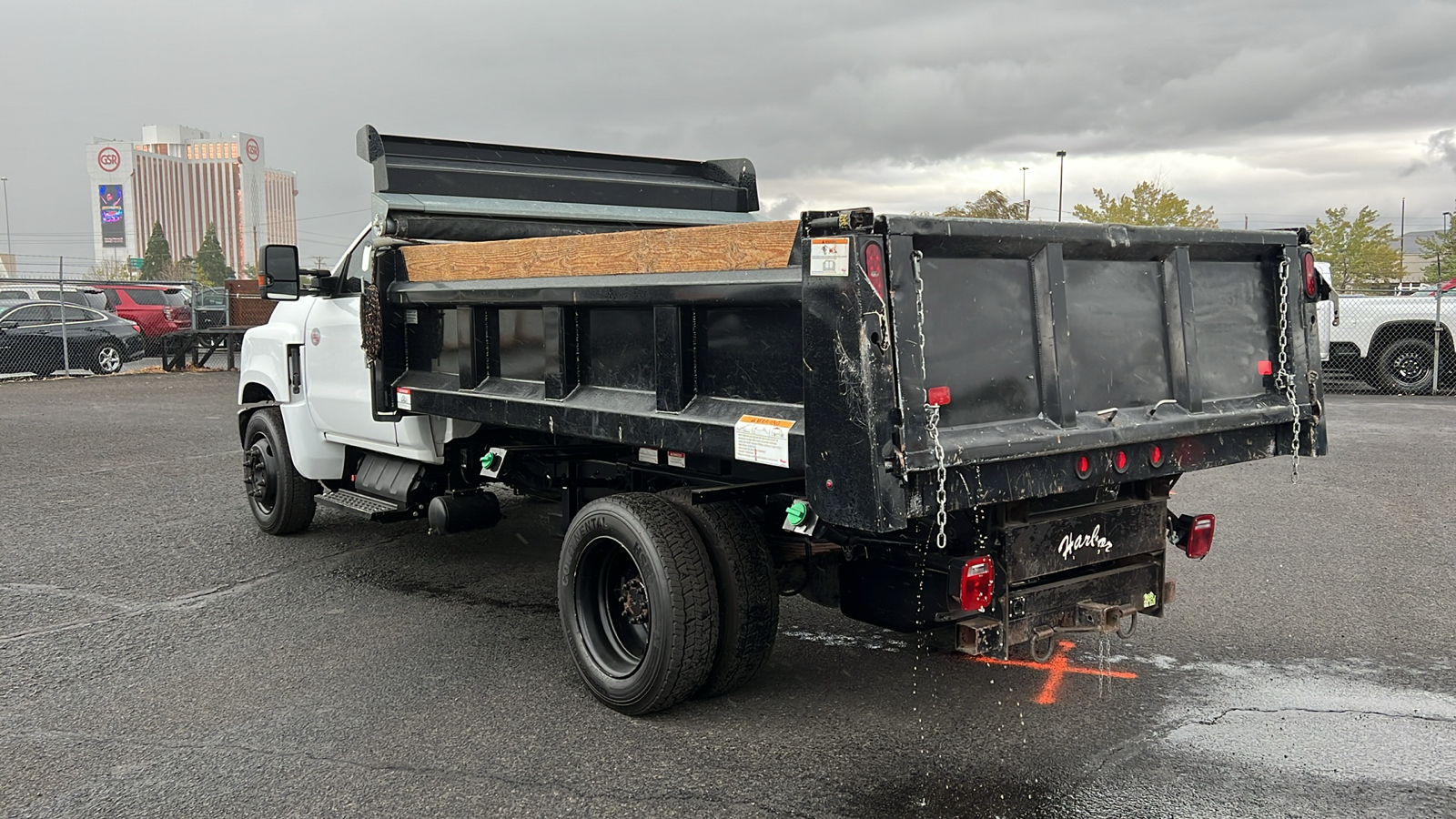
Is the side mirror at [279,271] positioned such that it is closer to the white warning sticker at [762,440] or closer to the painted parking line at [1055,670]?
the white warning sticker at [762,440]

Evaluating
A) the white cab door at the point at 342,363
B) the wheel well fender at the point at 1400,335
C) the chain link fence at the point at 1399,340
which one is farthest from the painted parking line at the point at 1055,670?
the wheel well fender at the point at 1400,335

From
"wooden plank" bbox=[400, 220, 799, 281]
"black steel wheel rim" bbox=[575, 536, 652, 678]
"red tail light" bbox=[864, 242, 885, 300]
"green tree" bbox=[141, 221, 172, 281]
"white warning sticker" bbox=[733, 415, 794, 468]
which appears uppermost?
"green tree" bbox=[141, 221, 172, 281]

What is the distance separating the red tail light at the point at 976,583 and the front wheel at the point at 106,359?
68.7ft

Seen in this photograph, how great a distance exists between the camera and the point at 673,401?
4.00 meters

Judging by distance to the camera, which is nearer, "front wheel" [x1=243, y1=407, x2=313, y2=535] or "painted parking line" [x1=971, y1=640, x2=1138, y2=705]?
"painted parking line" [x1=971, y1=640, x2=1138, y2=705]

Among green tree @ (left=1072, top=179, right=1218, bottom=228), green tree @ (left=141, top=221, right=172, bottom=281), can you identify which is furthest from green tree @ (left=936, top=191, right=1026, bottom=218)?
green tree @ (left=141, top=221, right=172, bottom=281)

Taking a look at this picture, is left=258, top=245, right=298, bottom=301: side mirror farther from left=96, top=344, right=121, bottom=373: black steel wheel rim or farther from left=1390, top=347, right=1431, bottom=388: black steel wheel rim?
left=96, top=344, right=121, bottom=373: black steel wheel rim

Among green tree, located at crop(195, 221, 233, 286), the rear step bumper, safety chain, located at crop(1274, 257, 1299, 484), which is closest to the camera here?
the rear step bumper

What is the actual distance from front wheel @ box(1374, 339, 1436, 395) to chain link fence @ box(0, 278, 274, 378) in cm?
Answer: 1915

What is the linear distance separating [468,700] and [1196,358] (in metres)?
3.11

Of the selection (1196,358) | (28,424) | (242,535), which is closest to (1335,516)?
(1196,358)

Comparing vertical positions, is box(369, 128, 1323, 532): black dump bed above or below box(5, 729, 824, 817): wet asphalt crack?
above

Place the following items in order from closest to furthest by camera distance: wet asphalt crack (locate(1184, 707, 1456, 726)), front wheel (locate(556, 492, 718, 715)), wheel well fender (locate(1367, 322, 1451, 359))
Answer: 1. front wheel (locate(556, 492, 718, 715))
2. wet asphalt crack (locate(1184, 707, 1456, 726))
3. wheel well fender (locate(1367, 322, 1451, 359))

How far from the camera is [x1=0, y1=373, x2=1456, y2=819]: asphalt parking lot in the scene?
3.67 metres
